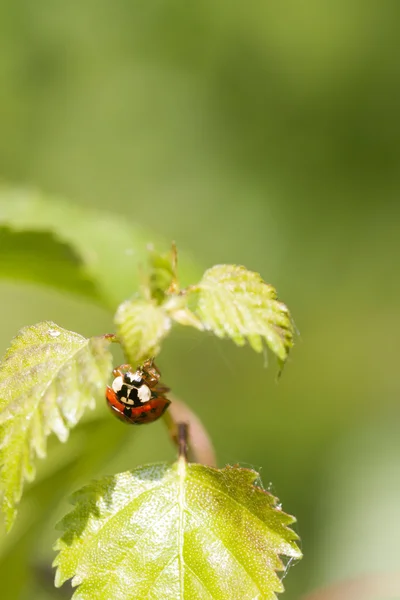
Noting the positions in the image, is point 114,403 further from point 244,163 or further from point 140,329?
point 244,163

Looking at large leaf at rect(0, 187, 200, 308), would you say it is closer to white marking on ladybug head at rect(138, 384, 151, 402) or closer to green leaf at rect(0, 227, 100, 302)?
green leaf at rect(0, 227, 100, 302)

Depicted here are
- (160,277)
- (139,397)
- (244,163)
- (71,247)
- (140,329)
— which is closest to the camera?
(140,329)

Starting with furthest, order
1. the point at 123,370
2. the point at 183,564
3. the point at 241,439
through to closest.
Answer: the point at 241,439, the point at 123,370, the point at 183,564

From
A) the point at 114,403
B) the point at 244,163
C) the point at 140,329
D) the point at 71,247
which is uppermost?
the point at 244,163

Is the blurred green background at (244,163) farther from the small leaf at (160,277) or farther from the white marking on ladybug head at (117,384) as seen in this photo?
the small leaf at (160,277)

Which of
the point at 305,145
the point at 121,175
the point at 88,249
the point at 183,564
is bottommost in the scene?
the point at 183,564

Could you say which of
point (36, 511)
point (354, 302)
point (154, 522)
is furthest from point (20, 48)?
point (154, 522)

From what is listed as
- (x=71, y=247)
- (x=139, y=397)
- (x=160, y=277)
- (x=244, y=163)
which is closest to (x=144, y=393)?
(x=139, y=397)

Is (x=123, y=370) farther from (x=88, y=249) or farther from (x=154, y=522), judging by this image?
(x=88, y=249)
